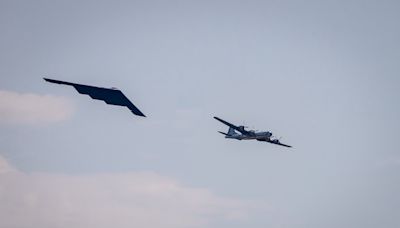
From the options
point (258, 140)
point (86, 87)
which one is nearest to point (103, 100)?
point (86, 87)

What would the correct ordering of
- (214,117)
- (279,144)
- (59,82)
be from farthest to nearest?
(279,144) → (214,117) → (59,82)

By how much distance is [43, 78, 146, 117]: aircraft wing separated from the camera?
4932cm

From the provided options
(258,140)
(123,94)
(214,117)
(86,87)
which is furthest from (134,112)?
(258,140)

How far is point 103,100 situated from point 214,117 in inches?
2633

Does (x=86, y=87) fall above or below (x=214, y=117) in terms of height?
below

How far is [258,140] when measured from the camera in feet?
396

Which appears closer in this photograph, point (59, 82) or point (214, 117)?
point (59, 82)

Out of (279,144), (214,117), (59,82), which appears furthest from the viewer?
(279,144)

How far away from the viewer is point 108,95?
49.8 metres

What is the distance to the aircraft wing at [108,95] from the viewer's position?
162ft

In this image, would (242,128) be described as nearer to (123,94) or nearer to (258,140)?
(258,140)

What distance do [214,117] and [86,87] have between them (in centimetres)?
6757

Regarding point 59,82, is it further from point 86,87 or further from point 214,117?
point 214,117

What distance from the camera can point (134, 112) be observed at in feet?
162
